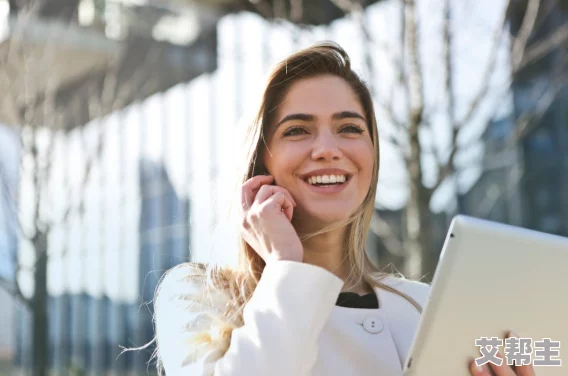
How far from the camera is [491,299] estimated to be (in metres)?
1.40

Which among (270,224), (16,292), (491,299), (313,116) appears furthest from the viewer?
(16,292)

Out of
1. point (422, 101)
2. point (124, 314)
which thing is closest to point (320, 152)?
point (422, 101)

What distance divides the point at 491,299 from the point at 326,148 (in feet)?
1.99

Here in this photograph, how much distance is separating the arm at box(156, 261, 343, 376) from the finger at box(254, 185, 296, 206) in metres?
0.20

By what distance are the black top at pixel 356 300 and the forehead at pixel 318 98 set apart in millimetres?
469

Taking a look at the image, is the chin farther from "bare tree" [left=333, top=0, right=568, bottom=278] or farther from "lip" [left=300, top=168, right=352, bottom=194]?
"bare tree" [left=333, top=0, right=568, bottom=278]

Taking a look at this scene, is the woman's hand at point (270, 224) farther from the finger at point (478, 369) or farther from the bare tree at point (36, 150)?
the bare tree at point (36, 150)

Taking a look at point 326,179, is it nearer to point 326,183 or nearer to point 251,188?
point 326,183

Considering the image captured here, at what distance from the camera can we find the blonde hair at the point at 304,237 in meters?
1.87

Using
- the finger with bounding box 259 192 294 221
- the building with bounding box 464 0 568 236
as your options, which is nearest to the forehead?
the finger with bounding box 259 192 294 221

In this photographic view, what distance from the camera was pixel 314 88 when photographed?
78.7 inches

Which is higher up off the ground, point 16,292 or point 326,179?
point 326,179

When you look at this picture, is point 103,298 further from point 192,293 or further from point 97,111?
point 192,293

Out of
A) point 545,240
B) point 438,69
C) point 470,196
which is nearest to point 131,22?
point 470,196
